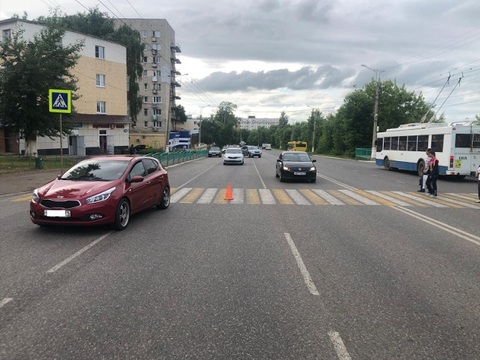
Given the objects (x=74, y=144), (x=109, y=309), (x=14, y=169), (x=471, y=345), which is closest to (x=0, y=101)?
(x=14, y=169)

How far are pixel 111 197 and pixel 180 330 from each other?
4.50m

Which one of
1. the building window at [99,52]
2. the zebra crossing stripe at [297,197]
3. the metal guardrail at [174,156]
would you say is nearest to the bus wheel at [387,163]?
the zebra crossing stripe at [297,197]

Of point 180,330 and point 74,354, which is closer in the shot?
point 74,354

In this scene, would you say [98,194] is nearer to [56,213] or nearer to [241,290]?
[56,213]

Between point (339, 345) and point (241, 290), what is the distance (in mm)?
1520

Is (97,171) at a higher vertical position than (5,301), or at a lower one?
higher

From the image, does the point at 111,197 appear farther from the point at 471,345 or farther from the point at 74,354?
the point at 471,345

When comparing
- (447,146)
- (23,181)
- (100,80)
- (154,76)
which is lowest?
(23,181)

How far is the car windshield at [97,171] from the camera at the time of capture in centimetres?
845

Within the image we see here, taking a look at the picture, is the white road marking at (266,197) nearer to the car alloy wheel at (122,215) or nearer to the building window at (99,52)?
the car alloy wheel at (122,215)

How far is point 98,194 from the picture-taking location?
7523 millimetres

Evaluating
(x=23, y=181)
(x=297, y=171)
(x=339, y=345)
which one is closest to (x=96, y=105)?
(x=23, y=181)

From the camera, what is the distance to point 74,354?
3275 millimetres

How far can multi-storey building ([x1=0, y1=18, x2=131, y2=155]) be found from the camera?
40.4 meters
